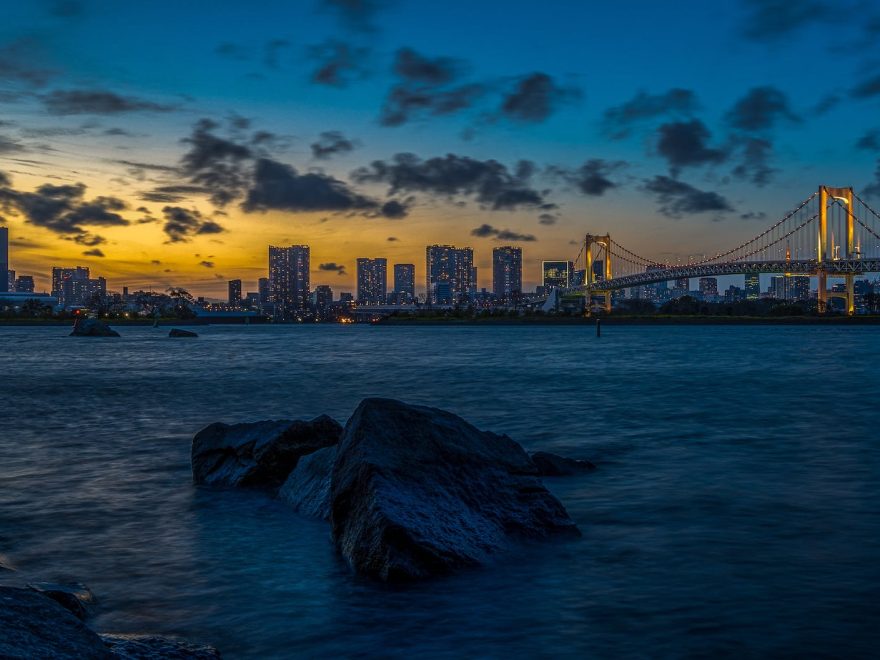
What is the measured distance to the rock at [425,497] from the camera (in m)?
5.86

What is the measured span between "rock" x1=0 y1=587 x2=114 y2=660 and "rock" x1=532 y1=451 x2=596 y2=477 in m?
7.19

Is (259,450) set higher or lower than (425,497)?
lower

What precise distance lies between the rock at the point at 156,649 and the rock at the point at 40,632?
1.30 ft

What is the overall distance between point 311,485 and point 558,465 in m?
3.63

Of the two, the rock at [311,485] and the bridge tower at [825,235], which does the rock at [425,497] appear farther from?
the bridge tower at [825,235]

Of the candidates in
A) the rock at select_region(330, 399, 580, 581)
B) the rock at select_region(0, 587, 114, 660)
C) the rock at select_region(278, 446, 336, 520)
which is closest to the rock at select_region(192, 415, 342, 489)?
the rock at select_region(278, 446, 336, 520)

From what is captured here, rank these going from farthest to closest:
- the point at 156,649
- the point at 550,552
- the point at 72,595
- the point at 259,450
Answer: the point at 259,450 < the point at 550,552 < the point at 72,595 < the point at 156,649

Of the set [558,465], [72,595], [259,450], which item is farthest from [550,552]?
[259,450]

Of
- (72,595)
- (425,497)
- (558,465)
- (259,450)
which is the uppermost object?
(425,497)

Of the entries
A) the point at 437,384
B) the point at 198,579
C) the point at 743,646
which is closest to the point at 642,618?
the point at 743,646

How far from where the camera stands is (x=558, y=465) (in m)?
10.4

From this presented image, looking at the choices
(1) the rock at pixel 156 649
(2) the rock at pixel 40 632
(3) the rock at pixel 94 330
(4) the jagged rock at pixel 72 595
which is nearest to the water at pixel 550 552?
(4) the jagged rock at pixel 72 595

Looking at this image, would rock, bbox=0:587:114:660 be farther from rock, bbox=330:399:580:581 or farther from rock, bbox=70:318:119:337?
rock, bbox=70:318:119:337

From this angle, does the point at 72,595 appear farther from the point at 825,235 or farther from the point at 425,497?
the point at 825,235
